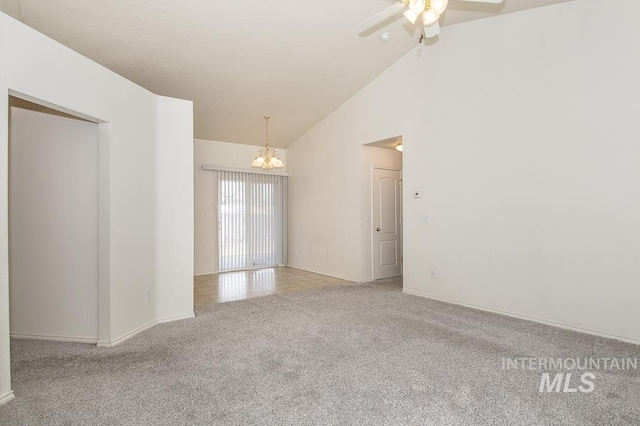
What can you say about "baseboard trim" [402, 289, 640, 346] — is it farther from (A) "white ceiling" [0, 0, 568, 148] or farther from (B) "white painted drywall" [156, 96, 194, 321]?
(A) "white ceiling" [0, 0, 568, 148]

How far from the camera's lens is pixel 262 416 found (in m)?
2.14

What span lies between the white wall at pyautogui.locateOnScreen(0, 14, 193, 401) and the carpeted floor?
44 cm

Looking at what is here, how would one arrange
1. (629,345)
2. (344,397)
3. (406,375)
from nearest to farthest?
(344,397)
(406,375)
(629,345)

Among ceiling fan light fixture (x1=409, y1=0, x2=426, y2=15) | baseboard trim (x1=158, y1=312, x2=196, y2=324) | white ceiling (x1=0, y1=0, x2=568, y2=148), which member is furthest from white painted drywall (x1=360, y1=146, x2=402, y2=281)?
ceiling fan light fixture (x1=409, y1=0, x2=426, y2=15)

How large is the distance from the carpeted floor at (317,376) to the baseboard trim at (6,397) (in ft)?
0.23

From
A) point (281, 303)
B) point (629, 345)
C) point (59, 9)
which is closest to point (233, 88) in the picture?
point (59, 9)

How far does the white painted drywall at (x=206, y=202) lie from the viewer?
7.32 m

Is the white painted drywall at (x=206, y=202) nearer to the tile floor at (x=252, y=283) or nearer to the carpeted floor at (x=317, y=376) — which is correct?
the tile floor at (x=252, y=283)

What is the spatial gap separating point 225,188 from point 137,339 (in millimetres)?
4506

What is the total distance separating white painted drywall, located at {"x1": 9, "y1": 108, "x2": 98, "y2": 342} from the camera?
3.47 metres

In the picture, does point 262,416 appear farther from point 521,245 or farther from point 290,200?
point 290,200

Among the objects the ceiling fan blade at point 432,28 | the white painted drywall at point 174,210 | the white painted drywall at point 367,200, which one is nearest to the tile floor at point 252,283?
the white painted drywall at point 367,200

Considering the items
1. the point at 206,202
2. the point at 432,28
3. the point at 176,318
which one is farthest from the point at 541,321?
the point at 206,202

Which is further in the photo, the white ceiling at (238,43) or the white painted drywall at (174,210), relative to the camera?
the white painted drywall at (174,210)
